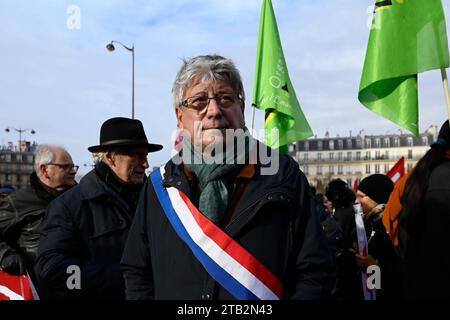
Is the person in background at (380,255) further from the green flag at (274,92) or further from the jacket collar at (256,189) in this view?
the jacket collar at (256,189)

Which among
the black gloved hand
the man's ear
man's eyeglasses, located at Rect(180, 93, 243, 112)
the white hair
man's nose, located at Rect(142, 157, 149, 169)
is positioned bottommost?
the black gloved hand

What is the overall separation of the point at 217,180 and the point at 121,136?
5.73 ft

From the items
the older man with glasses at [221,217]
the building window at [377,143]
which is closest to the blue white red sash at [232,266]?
the older man with glasses at [221,217]

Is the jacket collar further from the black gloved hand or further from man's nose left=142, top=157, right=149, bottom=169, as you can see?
the black gloved hand

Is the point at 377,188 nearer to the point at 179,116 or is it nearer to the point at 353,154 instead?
the point at 179,116

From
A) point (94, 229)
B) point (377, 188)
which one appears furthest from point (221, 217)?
point (377, 188)

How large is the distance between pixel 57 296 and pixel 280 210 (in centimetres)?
197

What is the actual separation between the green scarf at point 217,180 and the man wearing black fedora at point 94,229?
1258 mm

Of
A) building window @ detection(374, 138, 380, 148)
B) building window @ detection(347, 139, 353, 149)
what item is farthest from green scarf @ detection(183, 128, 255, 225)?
building window @ detection(374, 138, 380, 148)

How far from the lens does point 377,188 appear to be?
564cm

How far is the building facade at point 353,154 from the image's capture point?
106000mm

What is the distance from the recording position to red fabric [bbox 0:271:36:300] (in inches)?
153

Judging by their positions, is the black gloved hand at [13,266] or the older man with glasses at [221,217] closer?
the older man with glasses at [221,217]

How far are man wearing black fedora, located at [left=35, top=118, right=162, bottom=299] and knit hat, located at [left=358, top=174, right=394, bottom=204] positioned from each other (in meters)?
2.88
